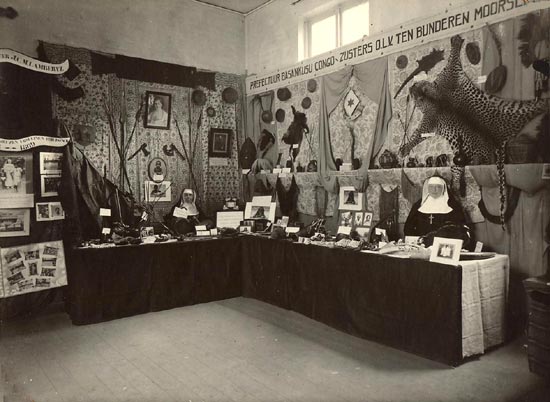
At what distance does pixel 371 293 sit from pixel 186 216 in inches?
116

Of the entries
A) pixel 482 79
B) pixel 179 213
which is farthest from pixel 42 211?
pixel 482 79

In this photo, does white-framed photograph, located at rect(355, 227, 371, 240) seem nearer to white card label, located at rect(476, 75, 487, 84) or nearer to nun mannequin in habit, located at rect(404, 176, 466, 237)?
nun mannequin in habit, located at rect(404, 176, 466, 237)

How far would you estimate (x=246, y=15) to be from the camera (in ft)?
24.2

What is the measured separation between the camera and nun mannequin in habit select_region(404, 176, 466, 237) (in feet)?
14.8

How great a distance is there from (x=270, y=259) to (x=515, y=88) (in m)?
3.12

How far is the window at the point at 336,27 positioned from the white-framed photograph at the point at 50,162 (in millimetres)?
3489

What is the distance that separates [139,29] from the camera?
6406 mm

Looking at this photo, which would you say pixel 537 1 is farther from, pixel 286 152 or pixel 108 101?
pixel 108 101

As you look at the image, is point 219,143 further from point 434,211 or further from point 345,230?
point 434,211

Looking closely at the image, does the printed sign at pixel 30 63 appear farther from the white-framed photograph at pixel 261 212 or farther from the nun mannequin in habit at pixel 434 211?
the nun mannequin in habit at pixel 434 211

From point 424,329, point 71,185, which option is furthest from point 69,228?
point 424,329

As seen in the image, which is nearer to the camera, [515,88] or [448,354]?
[448,354]

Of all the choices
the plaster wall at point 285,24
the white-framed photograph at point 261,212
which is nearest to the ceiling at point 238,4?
the plaster wall at point 285,24

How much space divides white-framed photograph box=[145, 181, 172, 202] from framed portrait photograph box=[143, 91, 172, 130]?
Answer: 0.79 metres
